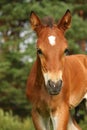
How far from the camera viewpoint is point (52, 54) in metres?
5.56

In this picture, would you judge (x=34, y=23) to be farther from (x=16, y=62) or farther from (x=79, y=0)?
(x=79, y=0)

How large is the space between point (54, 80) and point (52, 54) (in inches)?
14.0

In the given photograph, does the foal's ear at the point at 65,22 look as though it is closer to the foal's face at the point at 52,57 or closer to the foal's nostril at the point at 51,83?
the foal's face at the point at 52,57

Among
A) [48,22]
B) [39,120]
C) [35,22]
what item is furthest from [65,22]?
[39,120]

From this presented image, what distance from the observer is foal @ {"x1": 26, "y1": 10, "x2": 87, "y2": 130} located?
5.55 m

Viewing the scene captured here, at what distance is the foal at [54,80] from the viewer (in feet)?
18.2

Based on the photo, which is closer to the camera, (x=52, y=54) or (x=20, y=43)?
(x=52, y=54)

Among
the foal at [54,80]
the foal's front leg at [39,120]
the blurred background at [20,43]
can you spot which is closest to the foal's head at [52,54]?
the foal at [54,80]

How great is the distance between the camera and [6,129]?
9531mm

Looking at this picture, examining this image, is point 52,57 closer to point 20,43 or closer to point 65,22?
point 65,22

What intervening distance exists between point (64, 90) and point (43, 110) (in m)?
0.40

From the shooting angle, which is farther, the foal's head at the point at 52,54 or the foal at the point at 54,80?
the foal at the point at 54,80

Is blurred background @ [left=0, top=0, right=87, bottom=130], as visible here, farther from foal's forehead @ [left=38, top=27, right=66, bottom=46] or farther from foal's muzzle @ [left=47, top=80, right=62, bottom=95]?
foal's muzzle @ [left=47, top=80, right=62, bottom=95]

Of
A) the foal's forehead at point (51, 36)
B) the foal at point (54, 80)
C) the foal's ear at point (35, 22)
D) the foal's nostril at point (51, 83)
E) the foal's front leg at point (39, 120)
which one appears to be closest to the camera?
the foal's nostril at point (51, 83)
